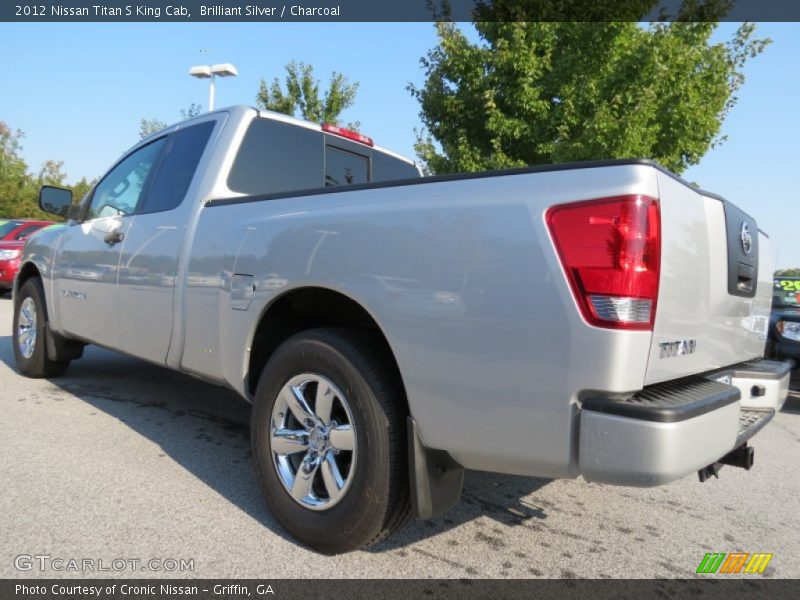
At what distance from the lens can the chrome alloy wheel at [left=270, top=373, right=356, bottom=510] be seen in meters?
2.39

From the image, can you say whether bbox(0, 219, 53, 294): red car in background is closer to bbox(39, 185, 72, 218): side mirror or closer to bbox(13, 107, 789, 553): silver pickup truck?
bbox(39, 185, 72, 218): side mirror

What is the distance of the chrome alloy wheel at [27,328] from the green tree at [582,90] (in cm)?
648

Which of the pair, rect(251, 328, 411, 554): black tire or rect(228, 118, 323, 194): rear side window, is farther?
rect(228, 118, 323, 194): rear side window

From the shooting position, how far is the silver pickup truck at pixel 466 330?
1.80m

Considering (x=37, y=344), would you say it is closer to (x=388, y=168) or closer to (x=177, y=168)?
(x=177, y=168)

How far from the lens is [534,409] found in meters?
1.89

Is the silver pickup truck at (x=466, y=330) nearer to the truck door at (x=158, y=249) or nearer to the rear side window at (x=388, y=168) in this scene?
the truck door at (x=158, y=249)

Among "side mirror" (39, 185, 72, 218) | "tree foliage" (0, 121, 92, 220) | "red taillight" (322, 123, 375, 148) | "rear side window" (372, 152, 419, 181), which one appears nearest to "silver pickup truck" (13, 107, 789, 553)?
"red taillight" (322, 123, 375, 148)

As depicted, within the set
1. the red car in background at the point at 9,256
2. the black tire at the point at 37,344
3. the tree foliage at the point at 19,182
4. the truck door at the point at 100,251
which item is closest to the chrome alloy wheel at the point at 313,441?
the truck door at the point at 100,251

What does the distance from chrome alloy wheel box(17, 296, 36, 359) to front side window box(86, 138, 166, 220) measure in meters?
1.13

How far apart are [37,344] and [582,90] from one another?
7593 mm

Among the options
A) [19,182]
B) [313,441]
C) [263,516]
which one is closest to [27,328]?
[263,516]

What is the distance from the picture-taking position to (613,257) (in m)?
1.79

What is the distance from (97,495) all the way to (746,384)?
9.91ft
